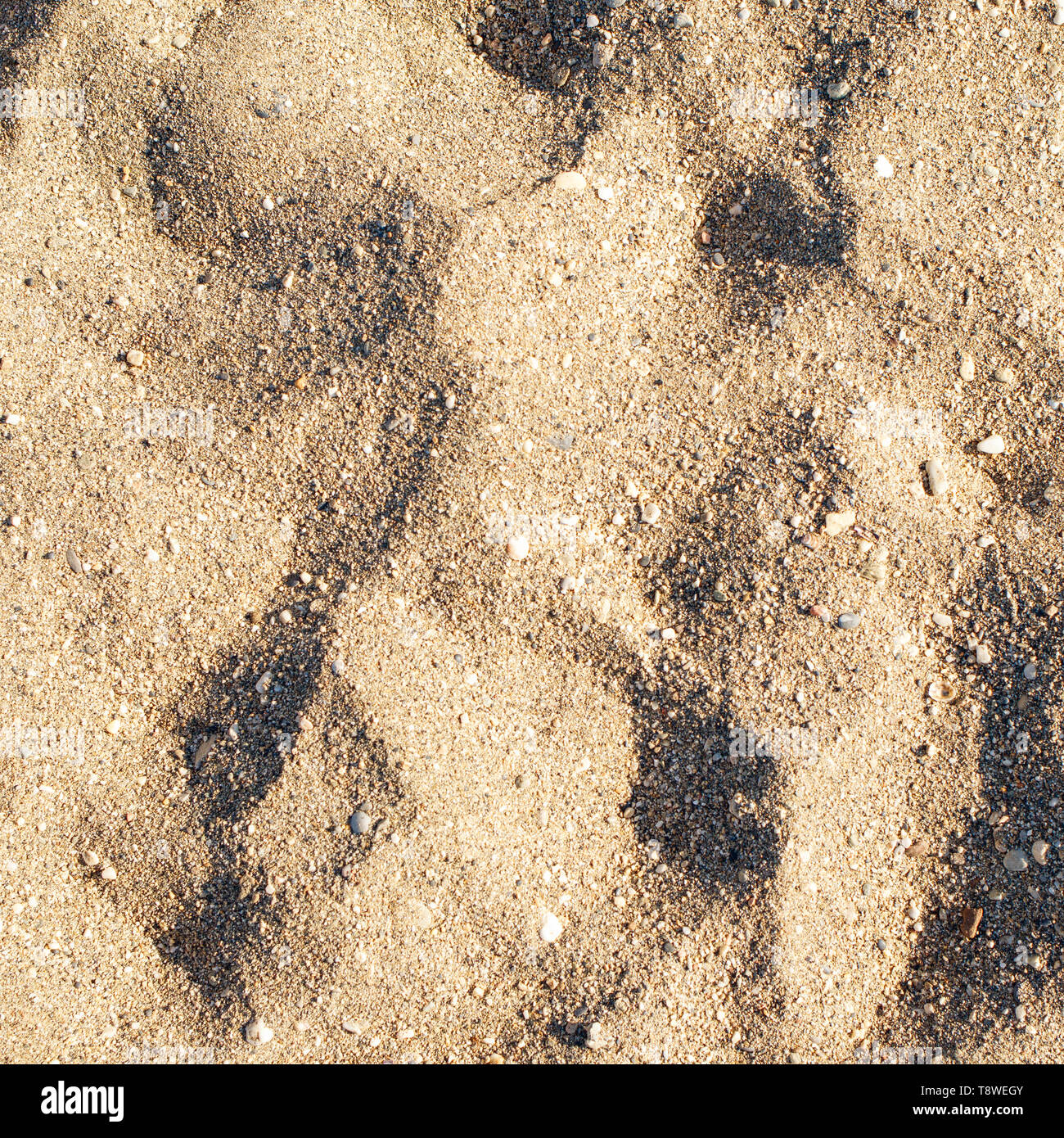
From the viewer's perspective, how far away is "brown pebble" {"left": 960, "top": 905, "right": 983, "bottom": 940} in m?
2.52

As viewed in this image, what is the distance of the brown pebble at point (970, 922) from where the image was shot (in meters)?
2.52

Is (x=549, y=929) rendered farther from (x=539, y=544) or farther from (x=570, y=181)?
(x=570, y=181)

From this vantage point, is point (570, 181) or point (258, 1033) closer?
point (258, 1033)

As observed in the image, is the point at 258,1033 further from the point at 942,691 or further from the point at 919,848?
the point at 942,691

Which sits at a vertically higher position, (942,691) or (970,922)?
(942,691)

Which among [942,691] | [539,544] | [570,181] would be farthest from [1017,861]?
[570,181]

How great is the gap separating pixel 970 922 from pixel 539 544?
1.69 metres

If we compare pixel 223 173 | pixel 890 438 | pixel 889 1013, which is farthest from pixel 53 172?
pixel 889 1013

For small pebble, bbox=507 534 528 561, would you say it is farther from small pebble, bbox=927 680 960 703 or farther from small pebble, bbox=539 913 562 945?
small pebble, bbox=927 680 960 703

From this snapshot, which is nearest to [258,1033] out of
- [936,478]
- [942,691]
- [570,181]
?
[942,691]

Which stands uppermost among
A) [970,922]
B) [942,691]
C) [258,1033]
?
[942,691]

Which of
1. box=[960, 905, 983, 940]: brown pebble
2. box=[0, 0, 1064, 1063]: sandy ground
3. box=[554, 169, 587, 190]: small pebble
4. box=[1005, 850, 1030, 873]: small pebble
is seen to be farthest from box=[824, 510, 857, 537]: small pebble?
box=[554, 169, 587, 190]: small pebble

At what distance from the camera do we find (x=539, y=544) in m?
2.56

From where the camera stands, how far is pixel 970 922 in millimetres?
2523
